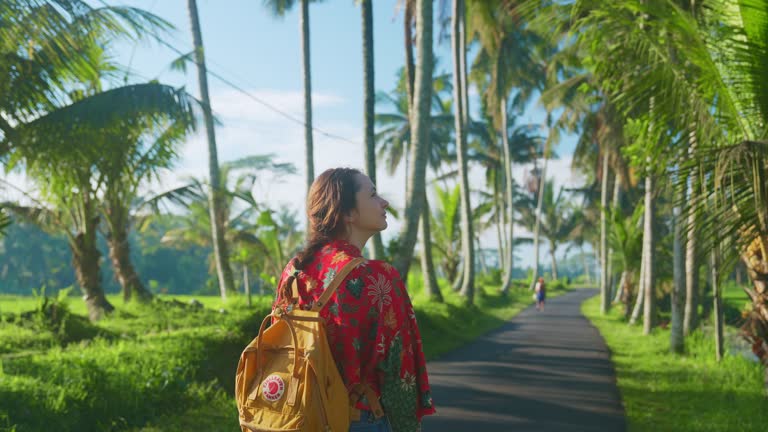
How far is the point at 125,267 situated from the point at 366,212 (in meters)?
13.7

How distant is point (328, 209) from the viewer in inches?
92.3

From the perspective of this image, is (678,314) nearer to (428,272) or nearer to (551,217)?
(428,272)

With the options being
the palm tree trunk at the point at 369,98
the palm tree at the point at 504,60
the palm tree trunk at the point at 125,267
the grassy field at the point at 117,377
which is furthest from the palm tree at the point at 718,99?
the palm tree at the point at 504,60

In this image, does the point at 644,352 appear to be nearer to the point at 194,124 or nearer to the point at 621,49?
the point at 621,49

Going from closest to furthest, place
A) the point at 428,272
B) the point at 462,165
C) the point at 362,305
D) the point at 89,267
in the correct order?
the point at 362,305
the point at 89,267
the point at 428,272
the point at 462,165

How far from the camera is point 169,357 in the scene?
6.95m

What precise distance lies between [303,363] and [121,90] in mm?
6713

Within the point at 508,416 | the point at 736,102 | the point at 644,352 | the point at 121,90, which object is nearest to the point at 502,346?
the point at 644,352

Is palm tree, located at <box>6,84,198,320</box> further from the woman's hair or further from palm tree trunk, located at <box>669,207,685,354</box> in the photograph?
palm tree trunk, located at <box>669,207,685,354</box>

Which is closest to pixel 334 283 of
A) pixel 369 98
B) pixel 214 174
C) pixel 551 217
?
pixel 369 98

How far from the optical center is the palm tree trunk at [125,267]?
14461 mm

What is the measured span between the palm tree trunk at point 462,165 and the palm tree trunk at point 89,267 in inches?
392

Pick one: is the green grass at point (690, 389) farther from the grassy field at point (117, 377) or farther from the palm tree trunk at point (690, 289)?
the grassy field at point (117, 377)

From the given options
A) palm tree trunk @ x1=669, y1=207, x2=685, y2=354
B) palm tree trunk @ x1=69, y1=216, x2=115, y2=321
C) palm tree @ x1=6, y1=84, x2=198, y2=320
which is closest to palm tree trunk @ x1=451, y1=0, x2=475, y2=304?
palm tree trunk @ x1=669, y1=207, x2=685, y2=354
